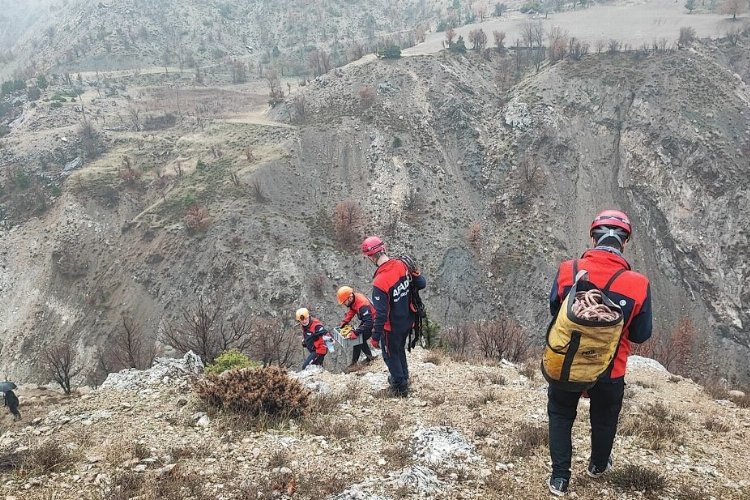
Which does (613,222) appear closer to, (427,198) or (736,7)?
(427,198)

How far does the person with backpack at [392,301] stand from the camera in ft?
23.6

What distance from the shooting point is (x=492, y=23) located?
83812 mm

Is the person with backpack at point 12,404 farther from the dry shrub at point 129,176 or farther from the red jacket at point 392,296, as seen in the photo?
the dry shrub at point 129,176

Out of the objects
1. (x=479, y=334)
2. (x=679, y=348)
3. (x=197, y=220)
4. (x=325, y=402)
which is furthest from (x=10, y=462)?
(x=679, y=348)

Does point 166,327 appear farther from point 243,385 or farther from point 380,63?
point 380,63

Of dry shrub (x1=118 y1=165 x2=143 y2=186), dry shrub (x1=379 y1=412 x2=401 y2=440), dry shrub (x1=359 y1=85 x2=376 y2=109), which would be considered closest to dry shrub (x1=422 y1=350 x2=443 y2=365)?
dry shrub (x1=379 y1=412 x2=401 y2=440)

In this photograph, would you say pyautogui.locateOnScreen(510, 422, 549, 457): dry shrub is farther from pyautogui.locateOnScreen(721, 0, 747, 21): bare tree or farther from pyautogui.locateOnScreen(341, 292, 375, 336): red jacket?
pyautogui.locateOnScreen(721, 0, 747, 21): bare tree

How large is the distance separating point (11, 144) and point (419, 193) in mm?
44689

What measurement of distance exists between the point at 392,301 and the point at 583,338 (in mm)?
3777

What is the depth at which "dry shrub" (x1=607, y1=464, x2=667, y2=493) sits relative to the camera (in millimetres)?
4723

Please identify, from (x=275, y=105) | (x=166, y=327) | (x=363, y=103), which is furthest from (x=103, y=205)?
(x=363, y=103)

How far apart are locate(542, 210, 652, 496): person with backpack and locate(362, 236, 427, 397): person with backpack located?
9.84 feet

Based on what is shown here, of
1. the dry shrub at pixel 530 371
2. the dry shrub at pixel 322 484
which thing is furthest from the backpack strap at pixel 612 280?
the dry shrub at pixel 530 371

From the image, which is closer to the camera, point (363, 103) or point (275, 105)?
point (363, 103)
